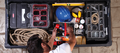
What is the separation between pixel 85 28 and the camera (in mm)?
1541

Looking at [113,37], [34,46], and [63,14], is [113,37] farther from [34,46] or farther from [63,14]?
[34,46]

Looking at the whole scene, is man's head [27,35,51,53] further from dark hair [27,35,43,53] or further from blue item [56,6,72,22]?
blue item [56,6,72,22]

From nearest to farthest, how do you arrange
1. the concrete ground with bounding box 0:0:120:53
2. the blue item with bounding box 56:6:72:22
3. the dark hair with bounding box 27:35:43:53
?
the dark hair with bounding box 27:35:43:53, the blue item with bounding box 56:6:72:22, the concrete ground with bounding box 0:0:120:53

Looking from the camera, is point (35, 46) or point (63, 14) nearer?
point (35, 46)

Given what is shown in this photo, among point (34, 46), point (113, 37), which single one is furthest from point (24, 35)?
point (113, 37)

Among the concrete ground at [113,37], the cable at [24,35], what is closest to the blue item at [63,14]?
the cable at [24,35]

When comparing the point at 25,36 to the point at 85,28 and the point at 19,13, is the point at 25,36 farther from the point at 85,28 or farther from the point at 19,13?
the point at 85,28

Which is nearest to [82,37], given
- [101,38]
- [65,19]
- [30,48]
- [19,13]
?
[101,38]

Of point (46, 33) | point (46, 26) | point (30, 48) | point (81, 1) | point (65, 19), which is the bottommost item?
point (30, 48)

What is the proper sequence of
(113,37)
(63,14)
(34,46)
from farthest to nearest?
(113,37), (63,14), (34,46)

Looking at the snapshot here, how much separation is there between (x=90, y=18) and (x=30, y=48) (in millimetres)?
991

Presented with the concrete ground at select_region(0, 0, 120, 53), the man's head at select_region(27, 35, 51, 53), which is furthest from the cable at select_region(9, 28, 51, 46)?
the man's head at select_region(27, 35, 51, 53)

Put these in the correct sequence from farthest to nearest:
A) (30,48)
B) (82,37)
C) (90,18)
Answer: (82,37), (90,18), (30,48)

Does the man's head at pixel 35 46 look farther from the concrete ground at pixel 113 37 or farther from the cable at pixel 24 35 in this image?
the concrete ground at pixel 113 37
